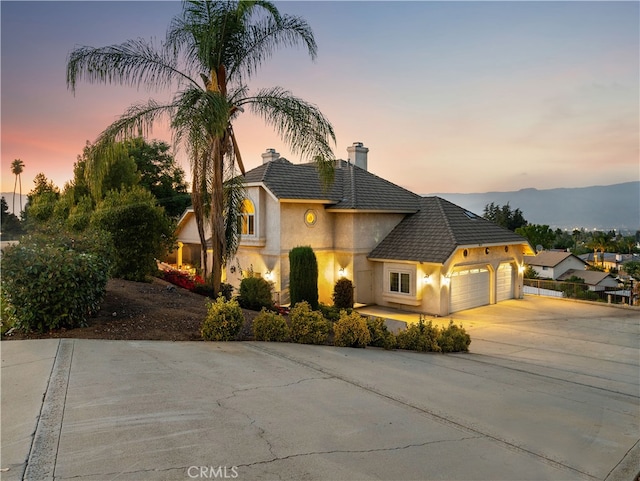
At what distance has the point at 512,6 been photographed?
49.3 feet

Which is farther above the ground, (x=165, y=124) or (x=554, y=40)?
(x=554, y=40)

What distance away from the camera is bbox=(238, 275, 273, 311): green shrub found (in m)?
13.7

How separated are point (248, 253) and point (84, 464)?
670 inches

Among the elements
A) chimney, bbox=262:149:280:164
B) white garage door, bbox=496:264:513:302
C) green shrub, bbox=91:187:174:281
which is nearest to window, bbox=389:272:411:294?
white garage door, bbox=496:264:513:302

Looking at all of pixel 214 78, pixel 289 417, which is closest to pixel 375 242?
pixel 214 78

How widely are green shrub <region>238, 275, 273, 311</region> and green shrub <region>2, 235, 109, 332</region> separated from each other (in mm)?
6125

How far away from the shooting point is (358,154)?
23609 millimetres

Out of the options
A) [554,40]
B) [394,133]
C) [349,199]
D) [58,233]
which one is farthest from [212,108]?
[394,133]

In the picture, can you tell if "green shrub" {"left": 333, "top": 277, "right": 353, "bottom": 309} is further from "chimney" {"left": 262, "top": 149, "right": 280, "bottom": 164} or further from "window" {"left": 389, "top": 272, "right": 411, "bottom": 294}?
"chimney" {"left": 262, "top": 149, "right": 280, "bottom": 164}

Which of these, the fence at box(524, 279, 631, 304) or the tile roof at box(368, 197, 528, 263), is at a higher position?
the tile roof at box(368, 197, 528, 263)

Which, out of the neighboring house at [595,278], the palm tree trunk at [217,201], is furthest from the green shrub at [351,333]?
the neighboring house at [595,278]

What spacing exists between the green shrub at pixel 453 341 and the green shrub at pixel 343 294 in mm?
7521

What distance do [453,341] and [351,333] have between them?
303cm

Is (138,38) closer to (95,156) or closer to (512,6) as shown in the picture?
(95,156)
